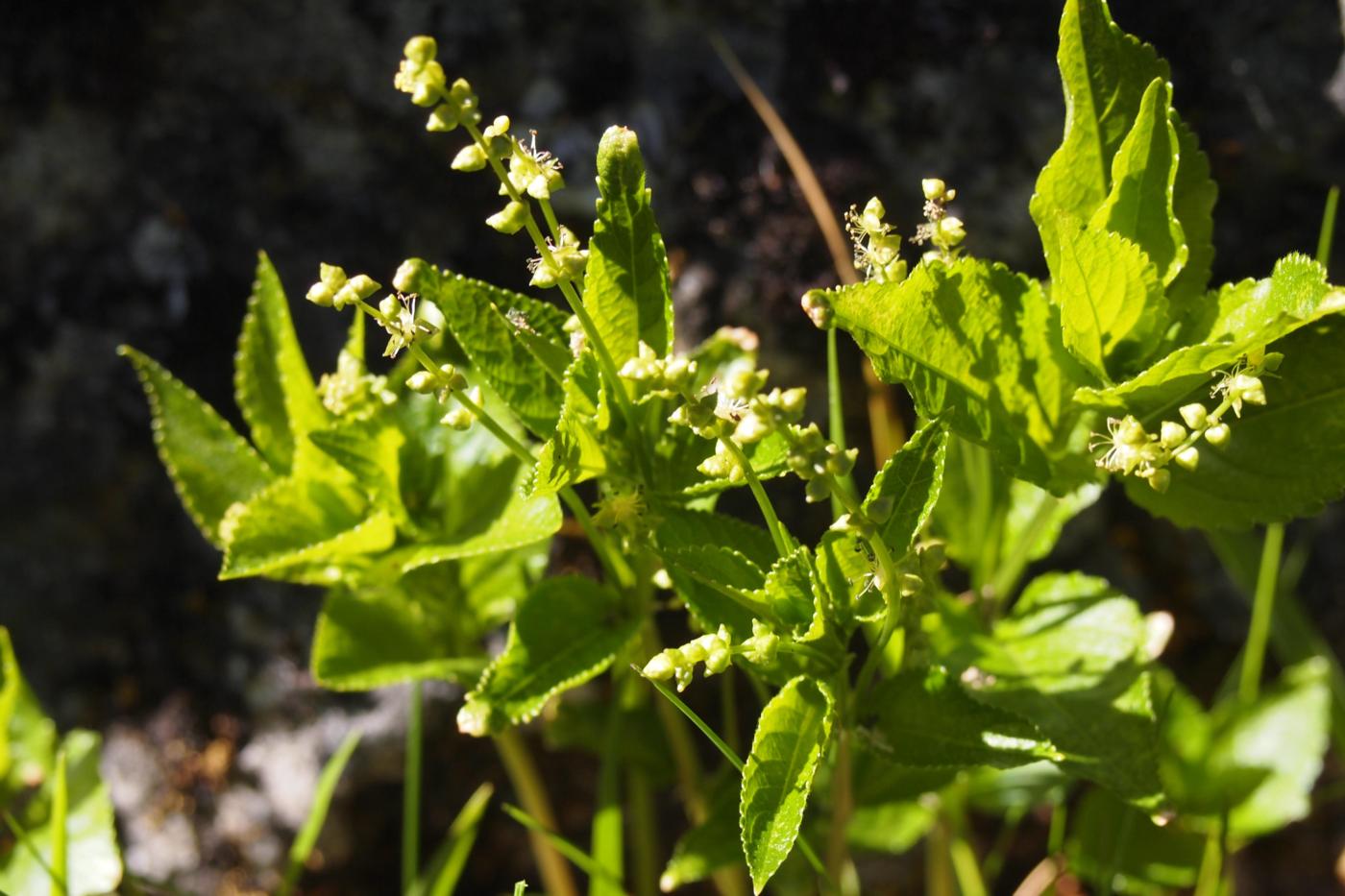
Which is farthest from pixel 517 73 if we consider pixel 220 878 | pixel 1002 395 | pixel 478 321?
pixel 220 878

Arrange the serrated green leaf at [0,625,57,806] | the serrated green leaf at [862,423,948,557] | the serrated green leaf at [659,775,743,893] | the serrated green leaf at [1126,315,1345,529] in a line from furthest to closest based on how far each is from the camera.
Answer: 1. the serrated green leaf at [0,625,57,806]
2. the serrated green leaf at [659,775,743,893]
3. the serrated green leaf at [1126,315,1345,529]
4. the serrated green leaf at [862,423,948,557]

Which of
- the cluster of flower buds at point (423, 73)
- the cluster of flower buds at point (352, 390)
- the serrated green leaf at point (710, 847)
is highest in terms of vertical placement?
the cluster of flower buds at point (423, 73)

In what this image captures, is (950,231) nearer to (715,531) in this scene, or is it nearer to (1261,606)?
(715,531)

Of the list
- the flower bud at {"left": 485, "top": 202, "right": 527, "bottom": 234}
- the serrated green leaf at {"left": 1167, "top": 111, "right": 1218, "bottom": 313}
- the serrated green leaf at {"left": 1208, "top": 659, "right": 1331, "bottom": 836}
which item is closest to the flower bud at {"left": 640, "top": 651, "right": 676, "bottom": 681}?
the flower bud at {"left": 485, "top": 202, "right": 527, "bottom": 234}

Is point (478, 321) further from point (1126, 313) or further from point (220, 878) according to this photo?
point (220, 878)

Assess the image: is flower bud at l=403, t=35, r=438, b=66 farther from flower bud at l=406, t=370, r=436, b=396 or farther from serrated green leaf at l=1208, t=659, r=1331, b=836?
serrated green leaf at l=1208, t=659, r=1331, b=836

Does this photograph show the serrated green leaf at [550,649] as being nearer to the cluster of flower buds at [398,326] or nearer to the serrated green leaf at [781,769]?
the serrated green leaf at [781,769]

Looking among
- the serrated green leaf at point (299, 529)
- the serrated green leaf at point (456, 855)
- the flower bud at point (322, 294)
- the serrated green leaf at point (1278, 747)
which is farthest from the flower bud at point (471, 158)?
the serrated green leaf at point (1278, 747)
